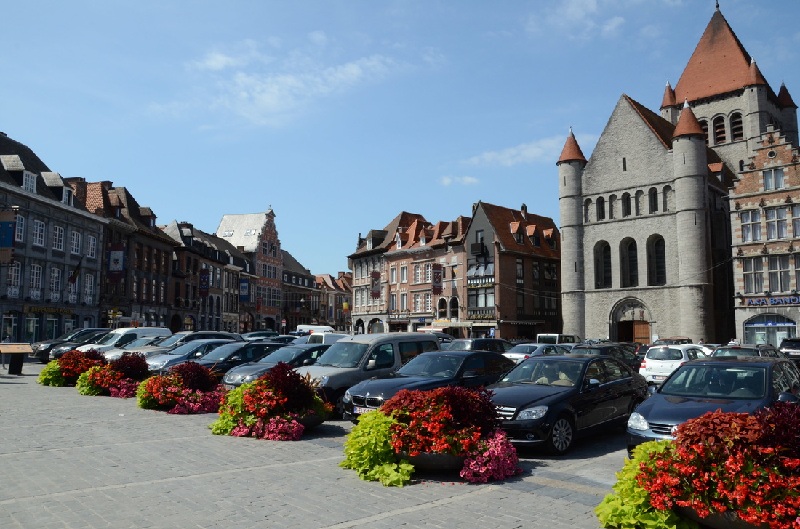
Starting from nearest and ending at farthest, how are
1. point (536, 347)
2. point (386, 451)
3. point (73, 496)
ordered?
point (73, 496) → point (386, 451) → point (536, 347)

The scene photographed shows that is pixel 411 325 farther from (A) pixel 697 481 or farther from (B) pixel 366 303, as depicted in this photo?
(A) pixel 697 481

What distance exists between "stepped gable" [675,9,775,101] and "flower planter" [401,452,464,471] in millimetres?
59722

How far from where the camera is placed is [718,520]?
17.8ft

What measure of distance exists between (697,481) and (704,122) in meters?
62.8

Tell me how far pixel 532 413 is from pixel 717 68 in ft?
205

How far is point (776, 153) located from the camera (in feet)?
141

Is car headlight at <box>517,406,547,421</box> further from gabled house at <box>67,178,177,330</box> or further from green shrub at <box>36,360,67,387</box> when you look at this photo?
gabled house at <box>67,178,177,330</box>

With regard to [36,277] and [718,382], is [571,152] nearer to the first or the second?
[36,277]

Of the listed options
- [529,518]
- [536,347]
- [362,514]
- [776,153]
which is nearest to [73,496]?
[362,514]

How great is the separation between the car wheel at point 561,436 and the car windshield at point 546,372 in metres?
0.87

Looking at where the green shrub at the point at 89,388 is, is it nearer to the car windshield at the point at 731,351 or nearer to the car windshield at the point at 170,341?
the car windshield at the point at 170,341

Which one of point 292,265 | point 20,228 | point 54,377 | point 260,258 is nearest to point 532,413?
point 54,377

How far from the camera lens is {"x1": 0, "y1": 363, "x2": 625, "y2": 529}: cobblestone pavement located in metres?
6.25

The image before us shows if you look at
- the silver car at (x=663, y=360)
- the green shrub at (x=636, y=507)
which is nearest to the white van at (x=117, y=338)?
the silver car at (x=663, y=360)
